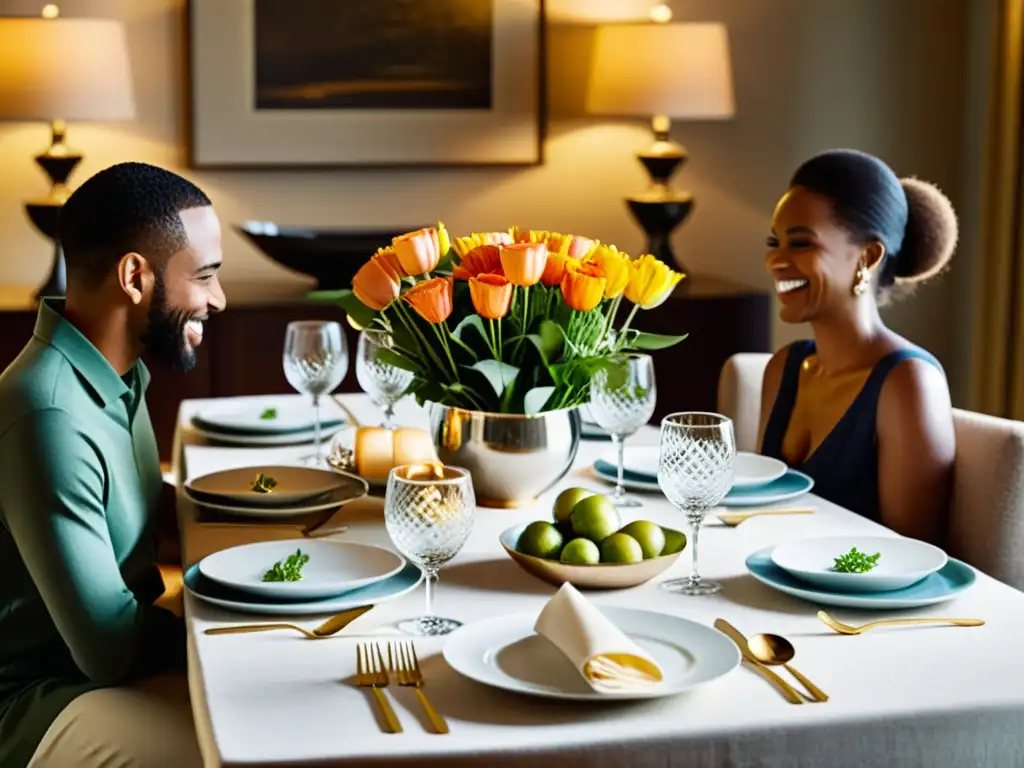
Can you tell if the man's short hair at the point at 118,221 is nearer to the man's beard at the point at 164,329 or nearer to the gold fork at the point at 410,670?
the man's beard at the point at 164,329

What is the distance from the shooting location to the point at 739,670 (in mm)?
1352

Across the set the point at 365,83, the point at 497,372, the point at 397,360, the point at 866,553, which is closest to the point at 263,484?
the point at 397,360

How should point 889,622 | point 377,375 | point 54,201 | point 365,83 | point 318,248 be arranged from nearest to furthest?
1. point 889,622
2. point 377,375
3. point 54,201
4. point 318,248
5. point 365,83

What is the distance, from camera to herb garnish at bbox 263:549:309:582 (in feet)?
5.22

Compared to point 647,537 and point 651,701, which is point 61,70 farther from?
point 651,701

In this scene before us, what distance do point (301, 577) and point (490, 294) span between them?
44 cm

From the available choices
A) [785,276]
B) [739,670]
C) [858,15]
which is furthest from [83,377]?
[858,15]

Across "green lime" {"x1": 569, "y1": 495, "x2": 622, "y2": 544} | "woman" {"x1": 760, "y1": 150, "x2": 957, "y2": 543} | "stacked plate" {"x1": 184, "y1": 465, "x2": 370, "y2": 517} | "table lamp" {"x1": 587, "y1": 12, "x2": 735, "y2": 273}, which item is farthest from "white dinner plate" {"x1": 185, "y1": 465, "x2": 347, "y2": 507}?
"table lamp" {"x1": 587, "y1": 12, "x2": 735, "y2": 273}

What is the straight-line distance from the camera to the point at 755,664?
1.36 metres

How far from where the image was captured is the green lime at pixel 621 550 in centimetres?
162

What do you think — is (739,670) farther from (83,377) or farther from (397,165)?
(397,165)

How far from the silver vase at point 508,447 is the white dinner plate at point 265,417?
22.1 inches

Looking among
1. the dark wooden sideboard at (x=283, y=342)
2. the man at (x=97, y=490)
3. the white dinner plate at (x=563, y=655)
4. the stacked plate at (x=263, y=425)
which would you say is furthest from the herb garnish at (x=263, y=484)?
the dark wooden sideboard at (x=283, y=342)

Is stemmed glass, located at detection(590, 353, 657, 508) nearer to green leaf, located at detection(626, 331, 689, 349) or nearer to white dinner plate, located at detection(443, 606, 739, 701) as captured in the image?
green leaf, located at detection(626, 331, 689, 349)
